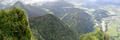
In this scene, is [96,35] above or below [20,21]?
below

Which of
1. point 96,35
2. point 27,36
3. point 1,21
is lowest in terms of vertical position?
point 96,35

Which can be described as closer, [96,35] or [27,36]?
[27,36]

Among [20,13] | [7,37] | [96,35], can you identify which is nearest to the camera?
[7,37]

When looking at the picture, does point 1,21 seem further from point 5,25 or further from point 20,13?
point 20,13

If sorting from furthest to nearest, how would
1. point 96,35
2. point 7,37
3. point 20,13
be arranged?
point 96,35 → point 20,13 → point 7,37

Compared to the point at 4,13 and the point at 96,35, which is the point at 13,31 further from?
the point at 96,35

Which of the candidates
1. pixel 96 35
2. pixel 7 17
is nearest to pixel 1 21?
pixel 7 17

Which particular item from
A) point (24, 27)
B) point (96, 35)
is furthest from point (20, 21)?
point (96, 35)
